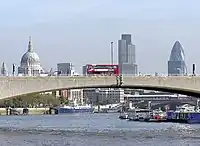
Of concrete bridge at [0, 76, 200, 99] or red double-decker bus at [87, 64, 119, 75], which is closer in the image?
concrete bridge at [0, 76, 200, 99]

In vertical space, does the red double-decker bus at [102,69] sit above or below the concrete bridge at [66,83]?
above

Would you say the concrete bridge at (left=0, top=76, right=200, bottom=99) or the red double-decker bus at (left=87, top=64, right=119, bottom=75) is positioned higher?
the red double-decker bus at (left=87, top=64, right=119, bottom=75)

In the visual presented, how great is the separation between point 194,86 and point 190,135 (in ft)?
45.8

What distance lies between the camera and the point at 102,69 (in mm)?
88125

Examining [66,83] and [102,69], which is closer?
[66,83]

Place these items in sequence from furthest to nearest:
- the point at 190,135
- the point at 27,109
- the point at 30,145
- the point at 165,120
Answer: the point at 27,109 → the point at 165,120 → the point at 190,135 → the point at 30,145

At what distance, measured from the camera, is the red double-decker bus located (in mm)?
87500

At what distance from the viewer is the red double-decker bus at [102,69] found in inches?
3445

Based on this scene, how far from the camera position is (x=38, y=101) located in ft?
641

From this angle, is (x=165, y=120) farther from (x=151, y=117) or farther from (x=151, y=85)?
(x=151, y=85)

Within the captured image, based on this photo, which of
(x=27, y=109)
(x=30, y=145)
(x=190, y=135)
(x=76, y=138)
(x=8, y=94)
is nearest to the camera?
(x=30, y=145)

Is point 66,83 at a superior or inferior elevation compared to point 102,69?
inferior

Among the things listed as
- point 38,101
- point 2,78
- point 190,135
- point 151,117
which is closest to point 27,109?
point 38,101

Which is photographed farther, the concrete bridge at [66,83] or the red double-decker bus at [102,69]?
the red double-decker bus at [102,69]
